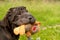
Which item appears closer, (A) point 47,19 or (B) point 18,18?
(B) point 18,18

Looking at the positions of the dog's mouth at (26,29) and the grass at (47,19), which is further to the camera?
the grass at (47,19)

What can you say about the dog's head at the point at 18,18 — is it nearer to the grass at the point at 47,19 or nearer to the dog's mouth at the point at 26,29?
the dog's mouth at the point at 26,29

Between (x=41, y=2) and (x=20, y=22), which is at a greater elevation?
(x=20, y=22)

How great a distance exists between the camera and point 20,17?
5395 millimetres

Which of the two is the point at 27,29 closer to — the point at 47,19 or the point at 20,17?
the point at 20,17

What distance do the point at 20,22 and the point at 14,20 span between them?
14cm

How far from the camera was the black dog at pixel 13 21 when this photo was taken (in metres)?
5.35

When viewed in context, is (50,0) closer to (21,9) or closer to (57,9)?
(57,9)

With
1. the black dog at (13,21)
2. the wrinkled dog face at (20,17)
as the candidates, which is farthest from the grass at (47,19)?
the wrinkled dog face at (20,17)

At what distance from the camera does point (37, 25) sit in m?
5.50

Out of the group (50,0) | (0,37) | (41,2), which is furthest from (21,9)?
(50,0)

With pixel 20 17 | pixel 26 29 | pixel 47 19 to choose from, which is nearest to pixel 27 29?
pixel 26 29

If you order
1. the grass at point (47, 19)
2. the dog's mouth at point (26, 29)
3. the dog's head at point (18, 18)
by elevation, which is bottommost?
the grass at point (47, 19)

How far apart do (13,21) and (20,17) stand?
16 cm
